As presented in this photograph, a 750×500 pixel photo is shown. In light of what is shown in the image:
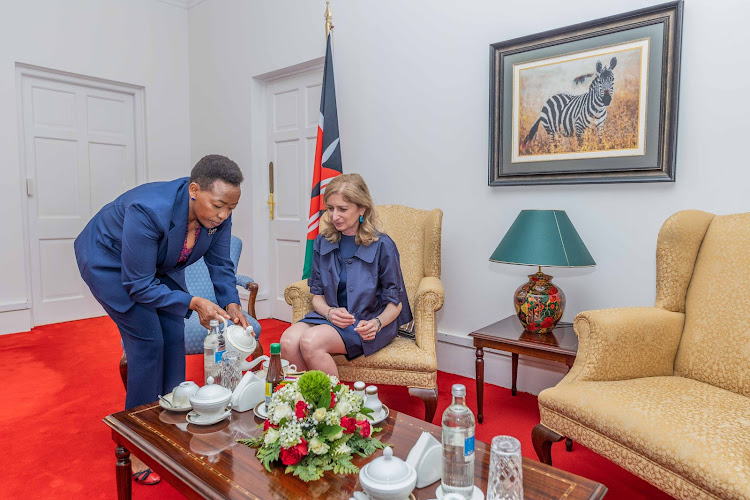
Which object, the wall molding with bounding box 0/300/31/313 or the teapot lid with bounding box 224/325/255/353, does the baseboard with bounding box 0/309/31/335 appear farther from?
the teapot lid with bounding box 224/325/255/353

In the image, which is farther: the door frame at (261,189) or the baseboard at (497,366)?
the door frame at (261,189)

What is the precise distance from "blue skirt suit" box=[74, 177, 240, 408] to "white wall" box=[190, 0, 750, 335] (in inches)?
59.6

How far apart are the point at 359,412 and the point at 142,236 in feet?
3.29

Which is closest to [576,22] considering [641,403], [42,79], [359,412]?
[641,403]

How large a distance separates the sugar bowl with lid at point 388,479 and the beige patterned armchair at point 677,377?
75 centimetres

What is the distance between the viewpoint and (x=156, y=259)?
6.02 ft

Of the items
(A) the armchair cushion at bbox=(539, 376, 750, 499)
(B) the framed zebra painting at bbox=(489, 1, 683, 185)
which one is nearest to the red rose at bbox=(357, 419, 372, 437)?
(A) the armchair cushion at bbox=(539, 376, 750, 499)

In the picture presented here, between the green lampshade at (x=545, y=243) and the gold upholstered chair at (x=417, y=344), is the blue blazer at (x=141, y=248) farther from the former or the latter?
the green lampshade at (x=545, y=243)

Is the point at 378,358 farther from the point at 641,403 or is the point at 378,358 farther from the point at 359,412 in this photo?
the point at 641,403

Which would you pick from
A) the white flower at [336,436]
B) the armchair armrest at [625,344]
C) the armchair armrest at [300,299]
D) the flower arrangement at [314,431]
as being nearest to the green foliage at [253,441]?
the flower arrangement at [314,431]

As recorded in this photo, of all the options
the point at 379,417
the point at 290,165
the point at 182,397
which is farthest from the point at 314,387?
the point at 290,165

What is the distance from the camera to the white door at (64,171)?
4.26 meters

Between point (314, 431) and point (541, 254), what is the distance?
139 centimetres

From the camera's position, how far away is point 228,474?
117 centimetres
